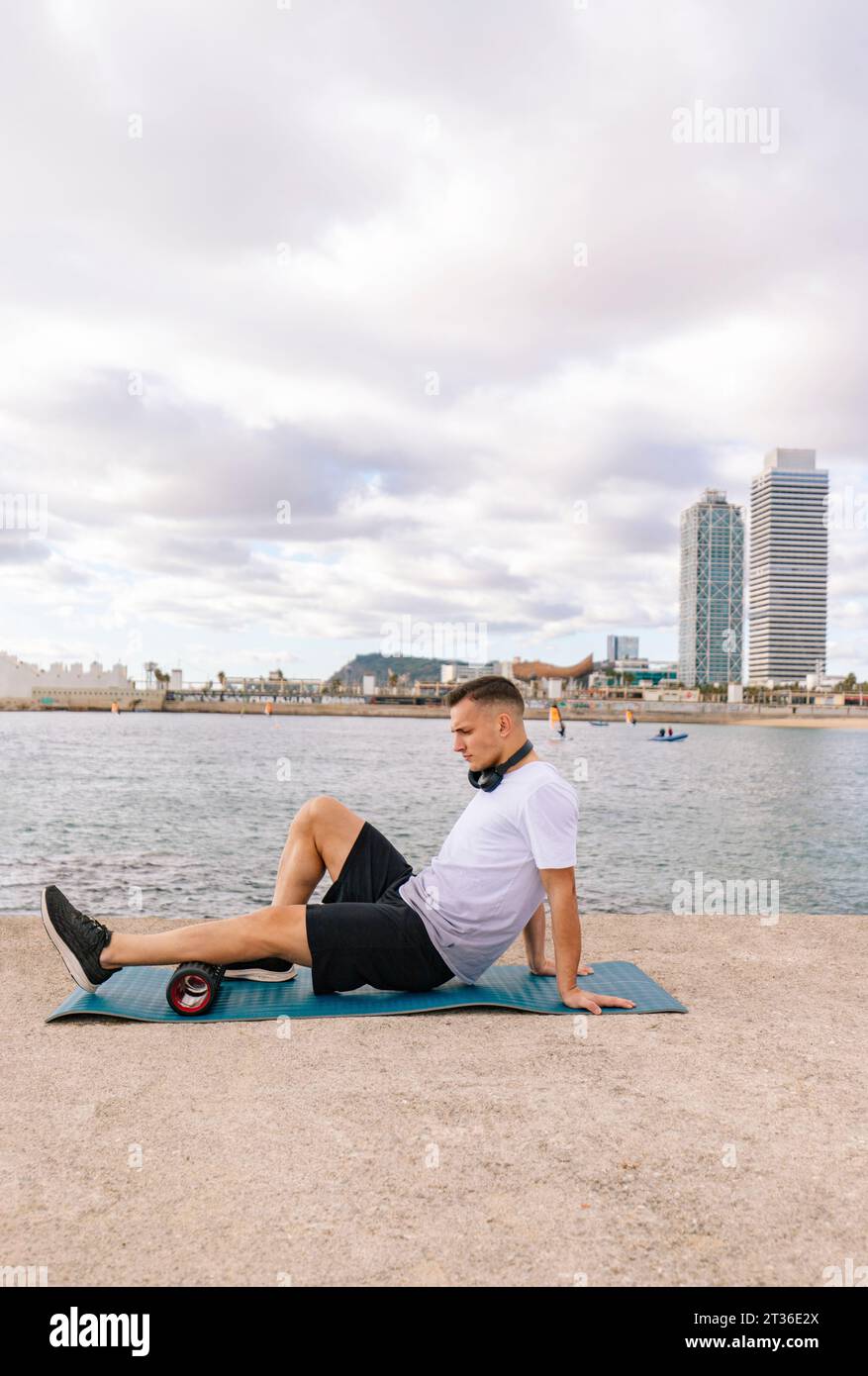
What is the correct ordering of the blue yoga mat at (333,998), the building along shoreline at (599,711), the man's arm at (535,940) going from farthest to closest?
the building along shoreline at (599,711), the man's arm at (535,940), the blue yoga mat at (333,998)

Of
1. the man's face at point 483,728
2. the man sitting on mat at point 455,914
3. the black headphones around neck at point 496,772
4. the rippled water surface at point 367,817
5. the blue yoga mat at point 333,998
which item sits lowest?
the rippled water surface at point 367,817

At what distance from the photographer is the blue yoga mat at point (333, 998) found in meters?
4.20

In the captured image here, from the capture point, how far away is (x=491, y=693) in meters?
4.19

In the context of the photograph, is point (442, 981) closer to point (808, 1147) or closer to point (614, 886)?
point (808, 1147)

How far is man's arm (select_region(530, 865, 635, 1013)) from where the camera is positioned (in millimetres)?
3969

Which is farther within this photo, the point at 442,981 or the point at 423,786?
the point at 423,786

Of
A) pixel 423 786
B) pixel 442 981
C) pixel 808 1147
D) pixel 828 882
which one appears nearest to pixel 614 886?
pixel 828 882

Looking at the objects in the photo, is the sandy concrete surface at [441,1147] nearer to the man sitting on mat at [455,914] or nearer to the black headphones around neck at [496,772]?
the man sitting on mat at [455,914]

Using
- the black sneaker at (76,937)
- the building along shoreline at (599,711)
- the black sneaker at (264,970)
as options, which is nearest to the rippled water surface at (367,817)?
the black sneaker at (264,970)

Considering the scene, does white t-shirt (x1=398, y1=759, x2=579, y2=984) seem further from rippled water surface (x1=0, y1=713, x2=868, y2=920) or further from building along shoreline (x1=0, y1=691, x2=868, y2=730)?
building along shoreline (x1=0, y1=691, x2=868, y2=730)
